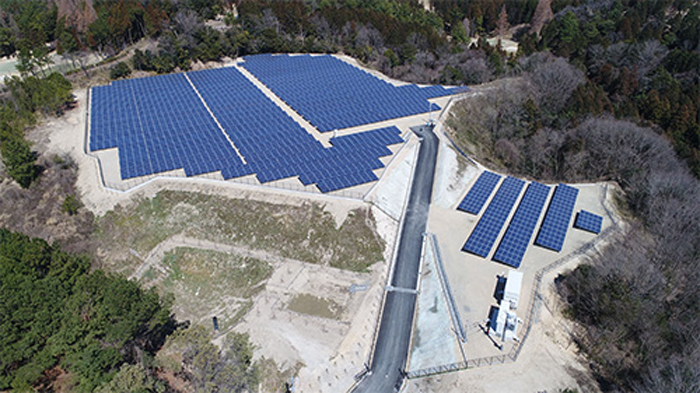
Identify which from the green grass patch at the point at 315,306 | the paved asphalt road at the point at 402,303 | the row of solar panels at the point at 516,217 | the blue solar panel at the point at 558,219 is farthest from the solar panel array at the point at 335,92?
the green grass patch at the point at 315,306

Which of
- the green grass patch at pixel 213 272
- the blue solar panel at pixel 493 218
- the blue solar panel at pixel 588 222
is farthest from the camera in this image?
the blue solar panel at pixel 588 222

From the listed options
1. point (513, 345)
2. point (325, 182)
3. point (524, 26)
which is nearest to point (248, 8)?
point (325, 182)

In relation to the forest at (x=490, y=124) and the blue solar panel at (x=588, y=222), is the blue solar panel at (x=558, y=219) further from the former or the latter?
the forest at (x=490, y=124)

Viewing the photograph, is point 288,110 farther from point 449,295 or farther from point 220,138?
point 449,295

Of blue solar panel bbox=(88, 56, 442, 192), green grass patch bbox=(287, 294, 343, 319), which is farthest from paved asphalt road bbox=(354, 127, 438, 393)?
blue solar panel bbox=(88, 56, 442, 192)

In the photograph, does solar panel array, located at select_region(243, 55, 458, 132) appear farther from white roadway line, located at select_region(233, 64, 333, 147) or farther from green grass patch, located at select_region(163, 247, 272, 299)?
green grass patch, located at select_region(163, 247, 272, 299)
